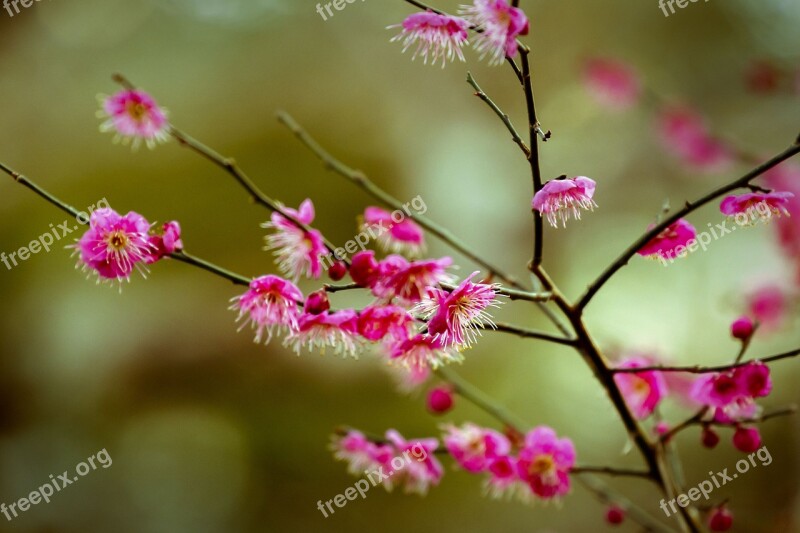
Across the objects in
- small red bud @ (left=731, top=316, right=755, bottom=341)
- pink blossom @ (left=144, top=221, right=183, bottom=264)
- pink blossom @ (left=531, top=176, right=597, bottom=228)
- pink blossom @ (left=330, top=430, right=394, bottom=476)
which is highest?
pink blossom @ (left=144, top=221, right=183, bottom=264)

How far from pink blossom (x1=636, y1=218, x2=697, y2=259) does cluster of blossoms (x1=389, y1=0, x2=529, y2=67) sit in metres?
0.23

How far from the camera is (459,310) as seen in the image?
56cm

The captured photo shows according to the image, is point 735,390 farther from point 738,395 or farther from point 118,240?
point 118,240

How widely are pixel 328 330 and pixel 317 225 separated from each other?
1.71m

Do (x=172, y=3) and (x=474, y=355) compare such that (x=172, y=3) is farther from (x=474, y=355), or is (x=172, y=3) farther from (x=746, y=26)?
(x=746, y=26)

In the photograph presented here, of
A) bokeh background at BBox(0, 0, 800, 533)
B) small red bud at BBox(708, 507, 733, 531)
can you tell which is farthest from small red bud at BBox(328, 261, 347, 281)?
bokeh background at BBox(0, 0, 800, 533)

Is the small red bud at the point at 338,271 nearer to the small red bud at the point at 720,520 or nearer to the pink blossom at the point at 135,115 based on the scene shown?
the pink blossom at the point at 135,115

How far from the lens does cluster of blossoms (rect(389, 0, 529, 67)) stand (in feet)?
1.63

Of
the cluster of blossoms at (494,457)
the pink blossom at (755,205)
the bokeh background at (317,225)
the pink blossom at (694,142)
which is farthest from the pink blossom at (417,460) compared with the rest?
the pink blossom at (694,142)

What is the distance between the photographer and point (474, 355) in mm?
2295

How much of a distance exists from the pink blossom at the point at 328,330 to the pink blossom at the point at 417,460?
0.22 meters

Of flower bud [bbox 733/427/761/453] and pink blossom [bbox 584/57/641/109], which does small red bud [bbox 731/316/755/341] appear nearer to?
flower bud [bbox 733/427/761/453]

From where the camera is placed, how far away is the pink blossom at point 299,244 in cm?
66

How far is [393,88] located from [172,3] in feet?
2.93
